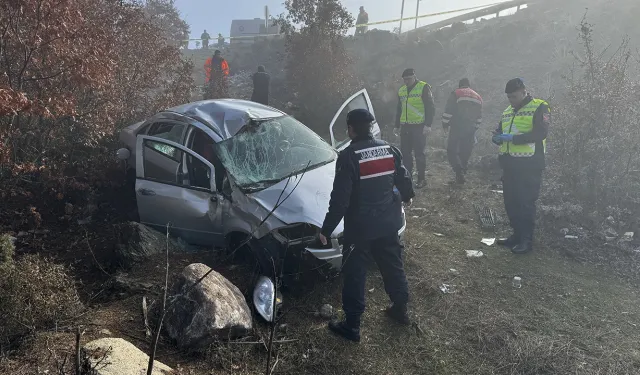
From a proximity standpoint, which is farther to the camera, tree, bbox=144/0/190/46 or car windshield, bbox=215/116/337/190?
tree, bbox=144/0/190/46

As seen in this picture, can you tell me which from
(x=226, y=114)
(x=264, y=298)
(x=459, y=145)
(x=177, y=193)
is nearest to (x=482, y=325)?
(x=264, y=298)

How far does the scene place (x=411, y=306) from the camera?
4230 mm

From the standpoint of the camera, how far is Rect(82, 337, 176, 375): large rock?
2617mm

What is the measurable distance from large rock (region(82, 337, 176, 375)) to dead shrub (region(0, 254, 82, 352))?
332 millimetres

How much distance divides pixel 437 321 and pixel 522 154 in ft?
7.89

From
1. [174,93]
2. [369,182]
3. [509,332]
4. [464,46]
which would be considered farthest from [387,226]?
[464,46]

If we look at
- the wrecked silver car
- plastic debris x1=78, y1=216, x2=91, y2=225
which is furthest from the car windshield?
plastic debris x1=78, y1=216, x2=91, y2=225

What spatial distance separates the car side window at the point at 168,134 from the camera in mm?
4931

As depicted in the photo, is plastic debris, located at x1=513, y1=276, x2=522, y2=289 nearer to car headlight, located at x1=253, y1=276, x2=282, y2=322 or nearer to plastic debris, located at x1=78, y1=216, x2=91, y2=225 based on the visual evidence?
car headlight, located at x1=253, y1=276, x2=282, y2=322

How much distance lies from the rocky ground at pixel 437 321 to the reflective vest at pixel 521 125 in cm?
118

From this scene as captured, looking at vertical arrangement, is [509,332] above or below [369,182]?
below

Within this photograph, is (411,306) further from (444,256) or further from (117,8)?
(117,8)

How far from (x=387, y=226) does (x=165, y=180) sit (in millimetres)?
2622

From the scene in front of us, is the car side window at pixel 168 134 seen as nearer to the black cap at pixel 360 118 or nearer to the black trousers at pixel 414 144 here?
the black cap at pixel 360 118
